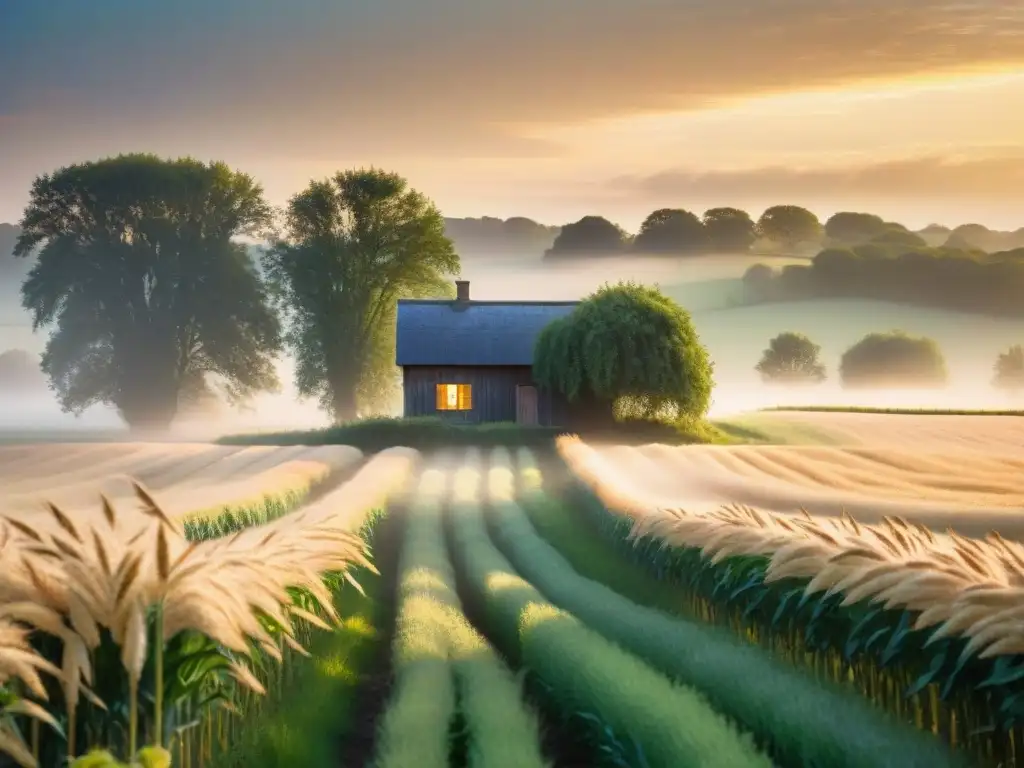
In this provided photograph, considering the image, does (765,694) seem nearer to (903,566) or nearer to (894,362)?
(903,566)

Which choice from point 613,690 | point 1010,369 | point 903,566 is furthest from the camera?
point 1010,369

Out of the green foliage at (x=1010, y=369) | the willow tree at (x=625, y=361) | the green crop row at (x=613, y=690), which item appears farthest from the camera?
the green foliage at (x=1010, y=369)

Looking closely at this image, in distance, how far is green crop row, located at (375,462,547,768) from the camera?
630cm

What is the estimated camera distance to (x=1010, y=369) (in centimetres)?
6962

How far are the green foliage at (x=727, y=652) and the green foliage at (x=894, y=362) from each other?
5882 centimetres

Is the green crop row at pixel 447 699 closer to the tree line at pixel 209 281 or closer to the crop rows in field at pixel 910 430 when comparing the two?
the crop rows in field at pixel 910 430

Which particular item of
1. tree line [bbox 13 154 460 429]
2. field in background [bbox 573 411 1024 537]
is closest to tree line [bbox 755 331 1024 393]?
field in background [bbox 573 411 1024 537]

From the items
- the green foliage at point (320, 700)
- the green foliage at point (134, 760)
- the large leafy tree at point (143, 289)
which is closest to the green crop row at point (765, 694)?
the green foliage at point (320, 700)

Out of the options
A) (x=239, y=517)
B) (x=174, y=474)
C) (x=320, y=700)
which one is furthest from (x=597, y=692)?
(x=174, y=474)

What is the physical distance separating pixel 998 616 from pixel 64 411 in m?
47.0

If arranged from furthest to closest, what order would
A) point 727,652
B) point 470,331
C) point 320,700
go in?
1. point 470,331
2. point 727,652
3. point 320,700

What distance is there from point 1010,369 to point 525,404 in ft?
134

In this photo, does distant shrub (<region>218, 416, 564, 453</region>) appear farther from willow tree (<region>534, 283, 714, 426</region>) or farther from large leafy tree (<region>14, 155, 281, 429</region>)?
large leafy tree (<region>14, 155, 281, 429</region>)

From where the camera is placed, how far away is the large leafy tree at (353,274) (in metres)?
49.2
